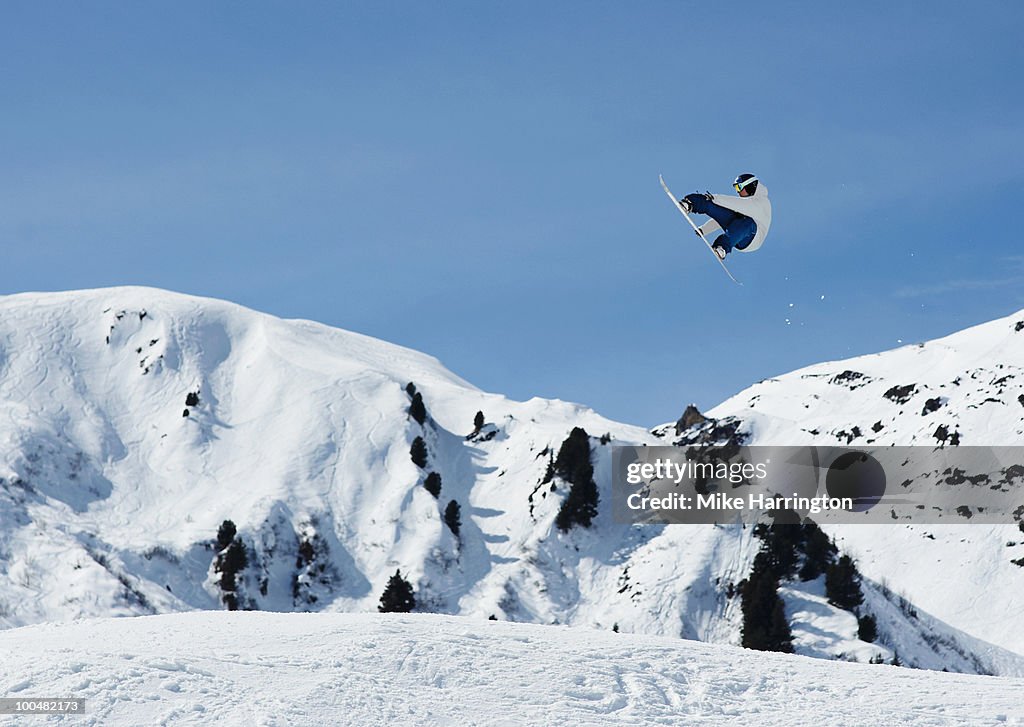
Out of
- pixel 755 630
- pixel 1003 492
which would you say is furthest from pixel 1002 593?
pixel 755 630

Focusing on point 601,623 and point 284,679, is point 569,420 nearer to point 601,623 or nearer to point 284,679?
point 601,623

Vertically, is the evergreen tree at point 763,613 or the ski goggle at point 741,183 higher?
the ski goggle at point 741,183

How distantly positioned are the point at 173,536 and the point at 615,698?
150 feet

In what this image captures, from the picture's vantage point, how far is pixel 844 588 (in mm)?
53500

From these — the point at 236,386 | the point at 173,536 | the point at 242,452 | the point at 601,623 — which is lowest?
the point at 601,623

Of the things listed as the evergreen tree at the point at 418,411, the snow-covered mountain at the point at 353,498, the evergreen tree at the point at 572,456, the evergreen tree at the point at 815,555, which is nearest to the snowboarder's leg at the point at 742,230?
the snow-covered mountain at the point at 353,498

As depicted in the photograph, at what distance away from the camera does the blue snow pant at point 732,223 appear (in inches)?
1128

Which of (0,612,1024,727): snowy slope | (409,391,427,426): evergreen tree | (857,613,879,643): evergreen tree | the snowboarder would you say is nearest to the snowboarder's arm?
the snowboarder

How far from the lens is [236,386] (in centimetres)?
8275

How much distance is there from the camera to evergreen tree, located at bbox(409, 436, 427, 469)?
72.3 m

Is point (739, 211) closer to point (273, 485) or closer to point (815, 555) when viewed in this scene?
point (815, 555)

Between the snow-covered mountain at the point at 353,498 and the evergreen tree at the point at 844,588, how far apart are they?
105 centimetres

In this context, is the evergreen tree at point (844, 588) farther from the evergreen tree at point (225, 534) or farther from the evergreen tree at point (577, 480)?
the evergreen tree at point (225, 534)

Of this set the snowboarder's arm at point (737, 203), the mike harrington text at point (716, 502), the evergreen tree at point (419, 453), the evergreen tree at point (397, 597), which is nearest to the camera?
the snowboarder's arm at point (737, 203)
